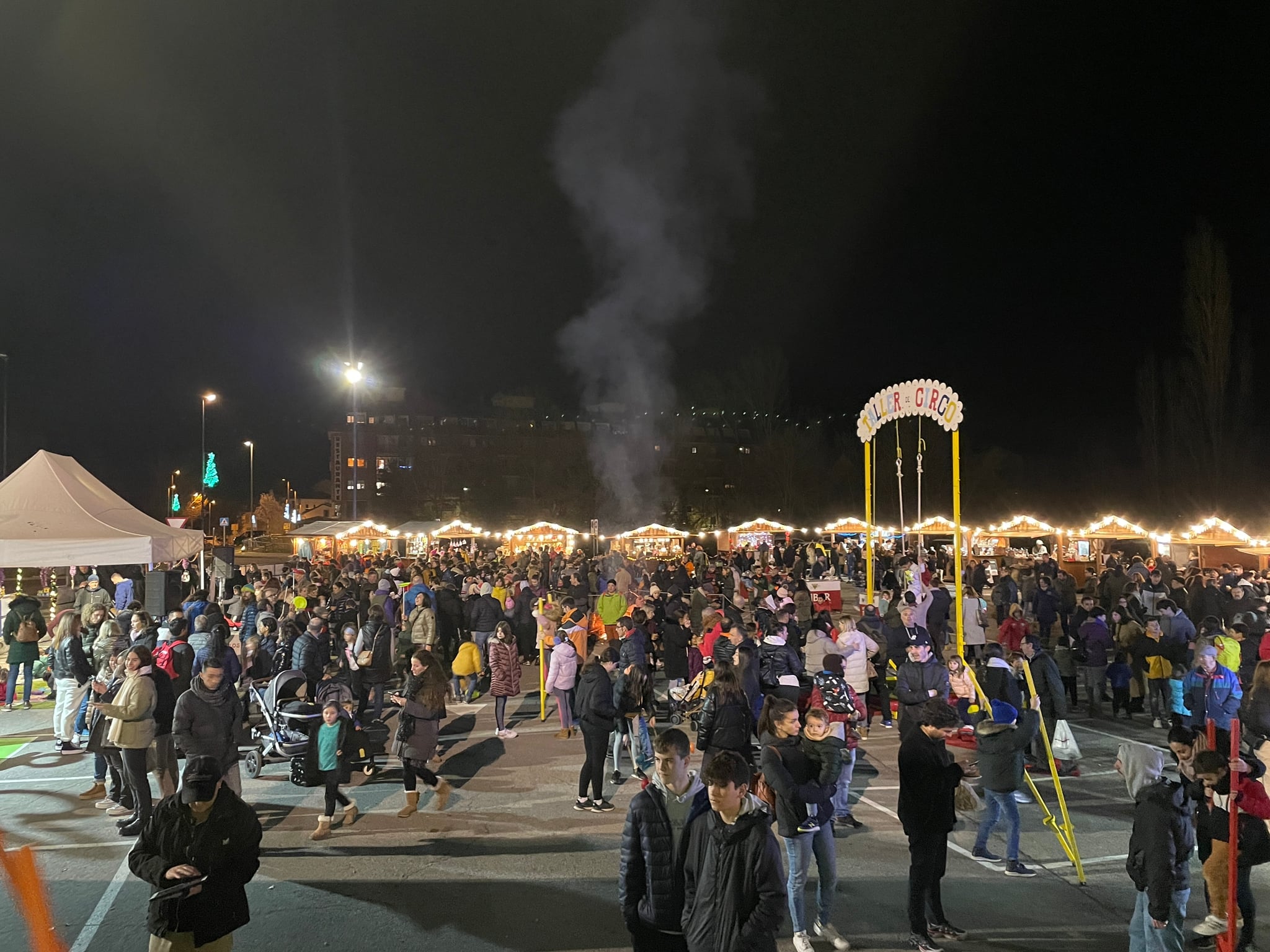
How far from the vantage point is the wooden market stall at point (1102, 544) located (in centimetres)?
2633

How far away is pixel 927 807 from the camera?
14.7 feet

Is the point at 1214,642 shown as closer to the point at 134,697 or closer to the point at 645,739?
the point at 645,739

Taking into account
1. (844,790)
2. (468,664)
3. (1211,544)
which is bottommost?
(844,790)

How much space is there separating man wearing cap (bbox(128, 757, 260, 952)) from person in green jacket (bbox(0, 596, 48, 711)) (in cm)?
990

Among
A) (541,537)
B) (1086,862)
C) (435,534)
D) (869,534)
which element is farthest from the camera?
(541,537)

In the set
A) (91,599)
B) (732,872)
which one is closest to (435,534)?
(91,599)

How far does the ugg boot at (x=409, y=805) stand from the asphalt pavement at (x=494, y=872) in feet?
0.26

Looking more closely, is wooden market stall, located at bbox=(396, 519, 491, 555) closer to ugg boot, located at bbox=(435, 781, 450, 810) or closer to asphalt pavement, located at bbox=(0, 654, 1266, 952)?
asphalt pavement, located at bbox=(0, 654, 1266, 952)

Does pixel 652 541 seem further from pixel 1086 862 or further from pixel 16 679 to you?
pixel 1086 862

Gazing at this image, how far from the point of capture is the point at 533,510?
6072 centimetres

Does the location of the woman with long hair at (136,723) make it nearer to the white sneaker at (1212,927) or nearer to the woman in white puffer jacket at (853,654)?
the woman in white puffer jacket at (853,654)

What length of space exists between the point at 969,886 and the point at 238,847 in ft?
15.6

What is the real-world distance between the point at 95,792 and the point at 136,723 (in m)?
2.08

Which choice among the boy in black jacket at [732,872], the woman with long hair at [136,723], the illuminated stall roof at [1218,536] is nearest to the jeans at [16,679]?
the woman with long hair at [136,723]
